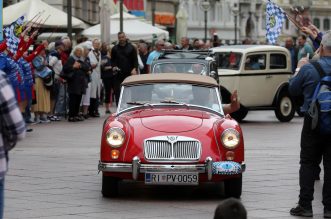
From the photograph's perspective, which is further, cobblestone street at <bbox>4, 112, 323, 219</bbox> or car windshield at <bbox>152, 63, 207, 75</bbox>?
car windshield at <bbox>152, 63, 207, 75</bbox>

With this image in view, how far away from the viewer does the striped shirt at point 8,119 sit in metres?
7.20

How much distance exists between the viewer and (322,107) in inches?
419

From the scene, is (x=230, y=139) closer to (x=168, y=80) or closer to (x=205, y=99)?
(x=205, y=99)

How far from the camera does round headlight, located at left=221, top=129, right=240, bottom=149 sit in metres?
12.0

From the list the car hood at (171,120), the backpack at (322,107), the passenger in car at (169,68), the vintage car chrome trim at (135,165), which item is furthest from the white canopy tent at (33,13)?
the backpack at (322,107)

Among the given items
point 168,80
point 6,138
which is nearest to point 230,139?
point 168,80

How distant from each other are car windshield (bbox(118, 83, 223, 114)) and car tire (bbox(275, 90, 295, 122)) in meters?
12.5

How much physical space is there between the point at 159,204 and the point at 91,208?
816 millimetres

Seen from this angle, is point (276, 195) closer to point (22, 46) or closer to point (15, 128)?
point (15, 128)

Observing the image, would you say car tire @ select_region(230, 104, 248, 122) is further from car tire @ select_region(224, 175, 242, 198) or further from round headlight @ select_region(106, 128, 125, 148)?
round headlight @ select_region(106, 128, 125, 148)

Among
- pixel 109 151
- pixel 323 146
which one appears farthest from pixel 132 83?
pixel 323 146

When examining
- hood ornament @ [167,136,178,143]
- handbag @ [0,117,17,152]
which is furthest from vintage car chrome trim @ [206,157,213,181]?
handbag @ [0,117,17,152]

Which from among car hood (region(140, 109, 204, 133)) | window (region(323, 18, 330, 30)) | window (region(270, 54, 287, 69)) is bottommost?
window (region(323, 18, 330, 30))

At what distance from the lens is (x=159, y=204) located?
38.7ft
